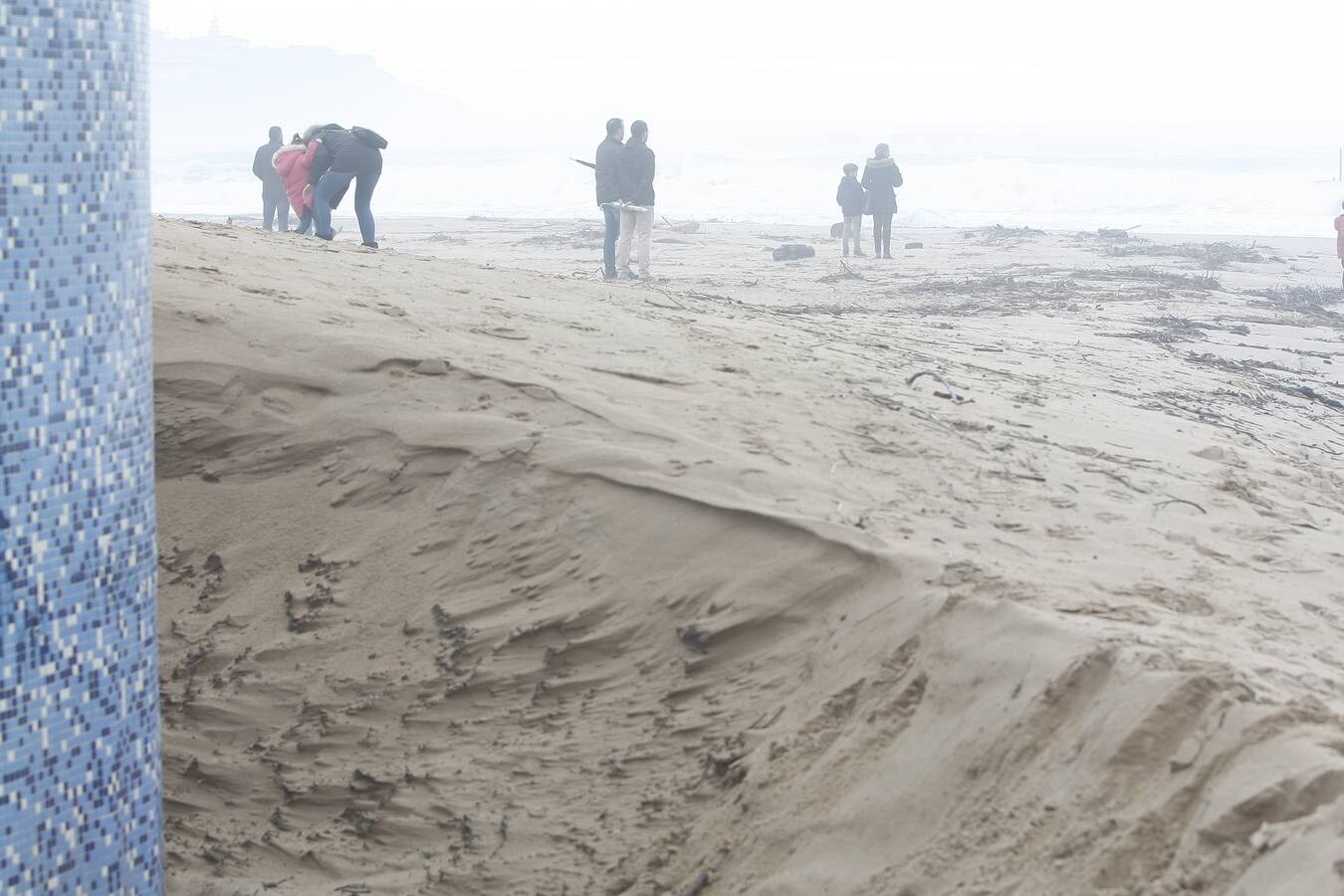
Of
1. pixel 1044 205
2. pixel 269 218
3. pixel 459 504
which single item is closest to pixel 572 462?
pixel 459 504

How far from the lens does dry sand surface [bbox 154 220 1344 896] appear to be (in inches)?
90.4

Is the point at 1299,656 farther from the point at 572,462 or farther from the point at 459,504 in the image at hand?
the point at 459,504

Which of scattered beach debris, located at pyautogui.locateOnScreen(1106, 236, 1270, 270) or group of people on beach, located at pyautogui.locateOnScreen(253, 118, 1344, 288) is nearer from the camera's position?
group of people on beach, located at pyautogui.locateOnScreen(253, 118, 1344, 288)

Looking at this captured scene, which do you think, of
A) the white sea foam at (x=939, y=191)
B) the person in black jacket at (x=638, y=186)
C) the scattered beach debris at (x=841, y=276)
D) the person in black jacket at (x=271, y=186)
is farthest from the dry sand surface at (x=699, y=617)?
the white sea foam at (x=939, y=191)

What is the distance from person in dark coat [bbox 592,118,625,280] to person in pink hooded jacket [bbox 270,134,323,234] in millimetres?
2784

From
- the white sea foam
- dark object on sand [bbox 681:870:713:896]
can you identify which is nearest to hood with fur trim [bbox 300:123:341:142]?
dark object on sand [bbox 681:870:713:896]

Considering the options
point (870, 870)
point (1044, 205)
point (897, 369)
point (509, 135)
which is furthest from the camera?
point (509, 135)

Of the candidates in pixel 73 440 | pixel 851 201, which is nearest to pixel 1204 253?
pixel 851 201

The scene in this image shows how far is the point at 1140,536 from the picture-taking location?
3545 millimetres

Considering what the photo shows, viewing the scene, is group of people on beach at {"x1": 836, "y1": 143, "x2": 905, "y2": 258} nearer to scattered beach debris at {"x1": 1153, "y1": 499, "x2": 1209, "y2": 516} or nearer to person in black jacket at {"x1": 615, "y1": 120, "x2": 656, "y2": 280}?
person in black jacket at {"x1": 615, "y1": 120, "x2": 656, "y2": 280}

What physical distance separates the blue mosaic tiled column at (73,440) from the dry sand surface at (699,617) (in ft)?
2.89

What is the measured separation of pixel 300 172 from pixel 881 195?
8753mm

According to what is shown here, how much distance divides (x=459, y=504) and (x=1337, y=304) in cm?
1105

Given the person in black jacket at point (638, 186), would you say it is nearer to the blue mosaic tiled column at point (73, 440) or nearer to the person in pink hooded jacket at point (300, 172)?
the person in pink hooded jacket at point (300, 172)
